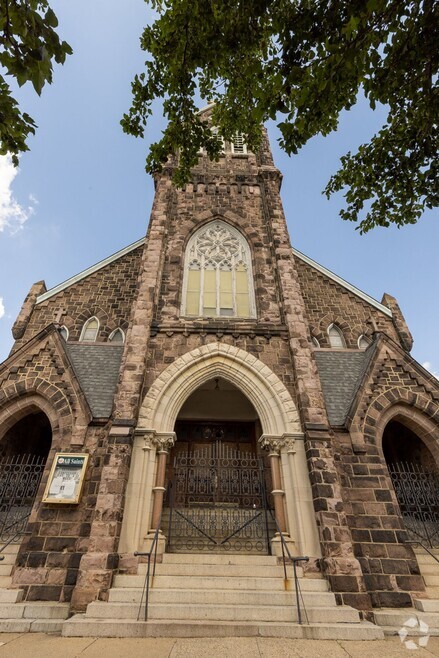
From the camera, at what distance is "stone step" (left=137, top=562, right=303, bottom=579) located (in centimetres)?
621

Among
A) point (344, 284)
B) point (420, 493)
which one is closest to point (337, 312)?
point (344, 284)

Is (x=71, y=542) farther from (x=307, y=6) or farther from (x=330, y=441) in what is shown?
(x=307, y=6)

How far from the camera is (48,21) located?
330 centimetres

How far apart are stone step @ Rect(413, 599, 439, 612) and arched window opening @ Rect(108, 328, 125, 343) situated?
10502mm

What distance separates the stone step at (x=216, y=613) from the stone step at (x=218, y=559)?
3.78 feet

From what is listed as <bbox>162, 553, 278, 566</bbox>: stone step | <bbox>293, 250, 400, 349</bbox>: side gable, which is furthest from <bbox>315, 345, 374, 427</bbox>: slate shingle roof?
<bbox>162, 553, 278, 566</bbox>: stone step

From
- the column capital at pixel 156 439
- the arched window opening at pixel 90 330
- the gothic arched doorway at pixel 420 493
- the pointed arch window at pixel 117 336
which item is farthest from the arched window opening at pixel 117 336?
the gothic arched doorway at pixel 420 493

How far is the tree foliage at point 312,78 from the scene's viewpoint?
15.5ft

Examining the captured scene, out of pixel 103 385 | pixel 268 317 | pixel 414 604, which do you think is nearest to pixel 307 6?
pixel 268 317

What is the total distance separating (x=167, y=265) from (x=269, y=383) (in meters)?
5.30

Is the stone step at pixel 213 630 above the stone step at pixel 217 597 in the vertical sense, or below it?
below

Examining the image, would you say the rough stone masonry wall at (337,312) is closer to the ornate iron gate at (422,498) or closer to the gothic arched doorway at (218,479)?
the gothic arched doorway at (218,479)

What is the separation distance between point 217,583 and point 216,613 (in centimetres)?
82

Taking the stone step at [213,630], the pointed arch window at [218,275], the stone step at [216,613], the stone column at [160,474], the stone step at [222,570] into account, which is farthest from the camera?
the pointed arch window at [218,275]
